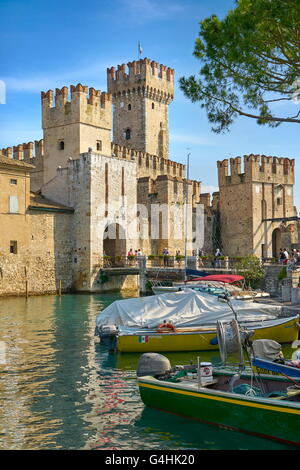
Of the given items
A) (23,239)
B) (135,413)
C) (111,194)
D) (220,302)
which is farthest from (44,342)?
(111,194)

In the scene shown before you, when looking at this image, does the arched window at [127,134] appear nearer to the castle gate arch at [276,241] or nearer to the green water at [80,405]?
the castle gate arch at [276,241]

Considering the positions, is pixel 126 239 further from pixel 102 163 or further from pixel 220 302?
pixel 220 302

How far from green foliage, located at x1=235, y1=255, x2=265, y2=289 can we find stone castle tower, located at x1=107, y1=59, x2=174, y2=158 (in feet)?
68.9

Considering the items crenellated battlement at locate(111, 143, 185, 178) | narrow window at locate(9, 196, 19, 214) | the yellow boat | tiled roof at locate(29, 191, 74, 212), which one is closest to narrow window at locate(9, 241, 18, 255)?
narrow window at locate(9, 196, 19, 214)

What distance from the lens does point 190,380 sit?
9.56m

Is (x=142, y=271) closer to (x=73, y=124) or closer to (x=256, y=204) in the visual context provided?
(x=73, y=124)

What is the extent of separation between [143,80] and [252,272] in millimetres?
25425

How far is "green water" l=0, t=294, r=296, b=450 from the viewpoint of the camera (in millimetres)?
8117

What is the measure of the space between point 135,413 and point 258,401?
2.40 metres

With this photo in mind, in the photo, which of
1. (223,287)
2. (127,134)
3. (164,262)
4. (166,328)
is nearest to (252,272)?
(223,287)

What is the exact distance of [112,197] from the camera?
3328 cm

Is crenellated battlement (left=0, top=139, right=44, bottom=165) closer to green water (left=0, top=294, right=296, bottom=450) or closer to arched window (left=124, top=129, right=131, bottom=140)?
arched window (left=124, top=129, right=131, bottom=140)

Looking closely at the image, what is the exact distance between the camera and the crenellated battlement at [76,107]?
112ft

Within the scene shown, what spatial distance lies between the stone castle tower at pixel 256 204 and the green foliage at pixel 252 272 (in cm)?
1199
